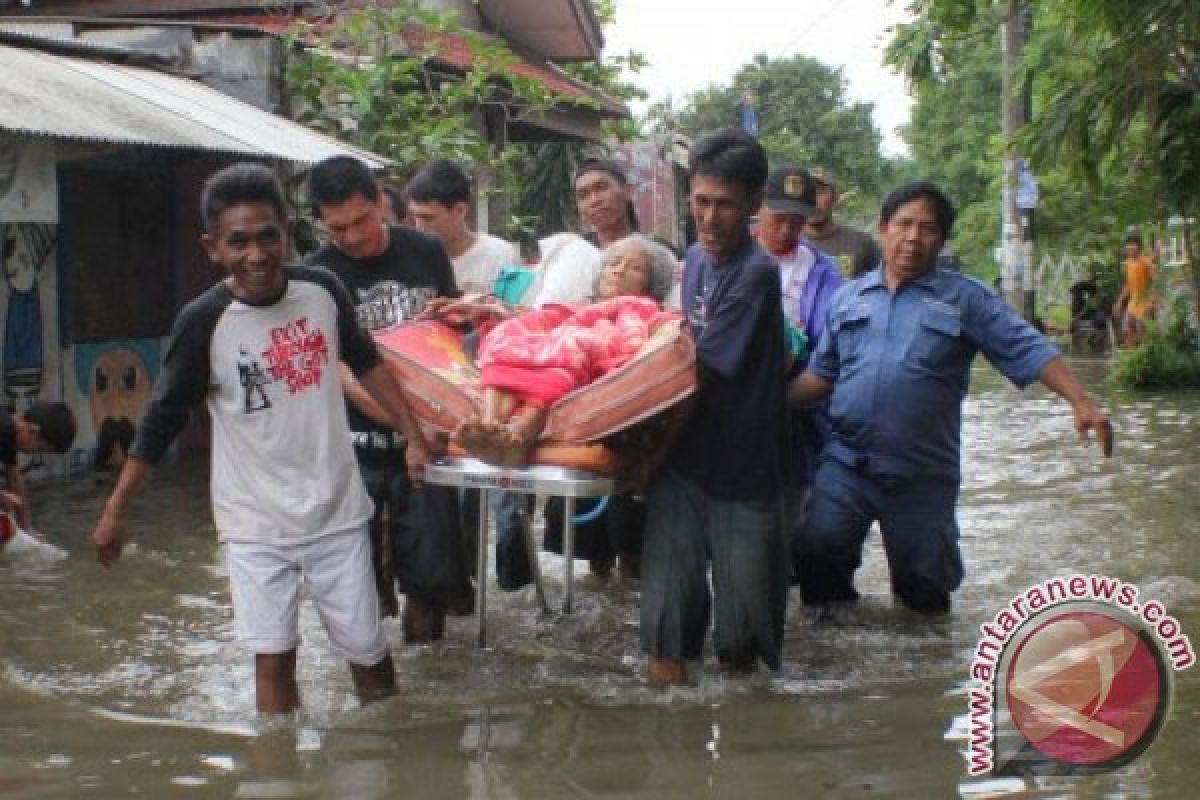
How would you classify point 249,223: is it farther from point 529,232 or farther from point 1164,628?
point 529,232

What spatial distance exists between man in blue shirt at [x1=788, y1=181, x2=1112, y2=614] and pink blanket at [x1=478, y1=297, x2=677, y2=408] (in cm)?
96

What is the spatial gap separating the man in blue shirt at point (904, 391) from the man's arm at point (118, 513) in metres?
2.41

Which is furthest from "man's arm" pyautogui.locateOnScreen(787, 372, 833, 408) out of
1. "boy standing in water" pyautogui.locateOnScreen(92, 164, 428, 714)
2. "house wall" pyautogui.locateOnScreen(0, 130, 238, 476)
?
"house wall" pyautogui.locateOnScreen(0, 130, 238, 476)

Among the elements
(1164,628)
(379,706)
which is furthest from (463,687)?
(1164,628)

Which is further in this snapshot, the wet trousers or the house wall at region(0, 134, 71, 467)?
the house wall at region(0, 134, 71, 467)

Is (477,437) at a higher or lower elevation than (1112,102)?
lower

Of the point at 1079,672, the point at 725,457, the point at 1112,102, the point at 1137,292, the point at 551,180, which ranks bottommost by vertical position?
the point at 1079,672

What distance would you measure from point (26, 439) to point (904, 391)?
4397mm

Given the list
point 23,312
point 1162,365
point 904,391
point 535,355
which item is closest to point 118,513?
point 535,355

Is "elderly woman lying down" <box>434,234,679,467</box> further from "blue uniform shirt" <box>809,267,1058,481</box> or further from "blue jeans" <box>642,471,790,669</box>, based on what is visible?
"blue uniform shirt" <box>809,267,1058,481</box>

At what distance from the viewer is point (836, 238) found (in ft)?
25.2

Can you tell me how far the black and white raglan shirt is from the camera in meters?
4.72

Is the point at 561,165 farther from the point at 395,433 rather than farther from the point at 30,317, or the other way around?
the point at 395,433

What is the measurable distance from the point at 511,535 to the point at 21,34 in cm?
548
